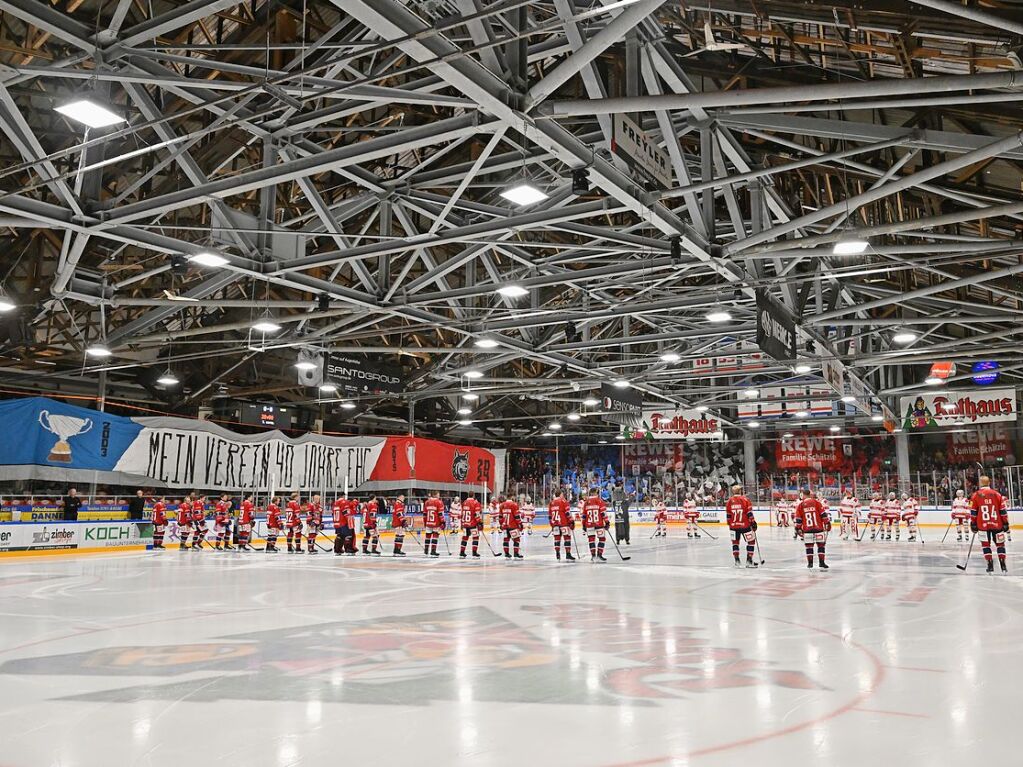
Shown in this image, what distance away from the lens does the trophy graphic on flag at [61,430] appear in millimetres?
23352

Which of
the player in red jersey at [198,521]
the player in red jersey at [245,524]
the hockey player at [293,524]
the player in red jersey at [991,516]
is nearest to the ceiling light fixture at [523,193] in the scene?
the player in red jersey at [991,516]

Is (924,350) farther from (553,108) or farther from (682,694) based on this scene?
(682,694)

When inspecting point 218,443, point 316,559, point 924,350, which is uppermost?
point 924,350

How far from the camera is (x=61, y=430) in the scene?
23.7 meters

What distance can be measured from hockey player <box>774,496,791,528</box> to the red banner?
1335 centimetres

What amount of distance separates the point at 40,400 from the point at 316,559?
9.69 meters

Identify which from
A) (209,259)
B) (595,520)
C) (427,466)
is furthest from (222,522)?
(209,259)

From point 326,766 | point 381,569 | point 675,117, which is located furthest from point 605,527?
point 326,766

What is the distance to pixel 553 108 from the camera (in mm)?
8305

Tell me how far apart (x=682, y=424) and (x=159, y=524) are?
22.7m

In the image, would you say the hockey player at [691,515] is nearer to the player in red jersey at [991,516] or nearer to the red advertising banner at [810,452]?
the player in red jersey at [991,516]

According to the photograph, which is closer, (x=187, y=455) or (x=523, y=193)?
(x=523, y=193)

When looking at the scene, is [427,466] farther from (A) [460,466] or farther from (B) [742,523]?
(B) [742,523]

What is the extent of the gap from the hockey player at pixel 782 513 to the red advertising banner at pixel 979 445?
13.5 metres
